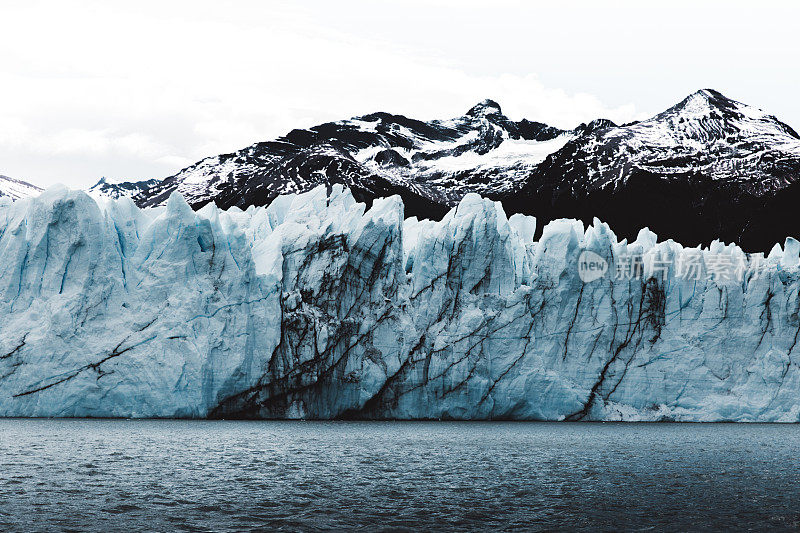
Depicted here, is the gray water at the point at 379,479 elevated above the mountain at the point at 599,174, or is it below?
below

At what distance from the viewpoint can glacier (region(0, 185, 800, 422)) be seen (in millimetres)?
29438

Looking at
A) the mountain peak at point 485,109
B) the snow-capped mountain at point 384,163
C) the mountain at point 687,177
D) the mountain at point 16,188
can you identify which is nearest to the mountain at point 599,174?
the mountain at point 687,177

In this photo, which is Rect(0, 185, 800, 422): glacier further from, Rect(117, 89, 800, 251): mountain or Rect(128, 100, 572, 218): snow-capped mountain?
Rect(128, 100, 572, 218): snow-capped mountain

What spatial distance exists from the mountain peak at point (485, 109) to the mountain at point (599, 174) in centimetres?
1433

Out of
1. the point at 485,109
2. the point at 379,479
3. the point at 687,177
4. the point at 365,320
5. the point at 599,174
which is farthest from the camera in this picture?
the point at 485,109

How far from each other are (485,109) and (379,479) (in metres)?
90.1

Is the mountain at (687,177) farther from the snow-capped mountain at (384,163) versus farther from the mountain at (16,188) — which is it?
the mountain at (16,188)

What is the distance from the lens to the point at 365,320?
105 ft

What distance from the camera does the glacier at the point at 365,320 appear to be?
29438mm

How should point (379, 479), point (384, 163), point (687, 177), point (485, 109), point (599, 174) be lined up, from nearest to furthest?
1. point (379, 479)
2. point (687, 177)
3. point (599, 174)
4. point (384, 163)
5. point (485, 109)

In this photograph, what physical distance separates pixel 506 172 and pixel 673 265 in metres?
48.5

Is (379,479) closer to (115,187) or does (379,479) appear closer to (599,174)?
(599,174)

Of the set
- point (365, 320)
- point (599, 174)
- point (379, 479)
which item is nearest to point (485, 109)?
point (599, 174)

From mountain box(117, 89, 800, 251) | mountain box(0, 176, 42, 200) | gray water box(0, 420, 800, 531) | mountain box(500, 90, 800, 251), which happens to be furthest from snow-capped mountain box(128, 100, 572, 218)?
gray water box(0, 420, 800, 531)
